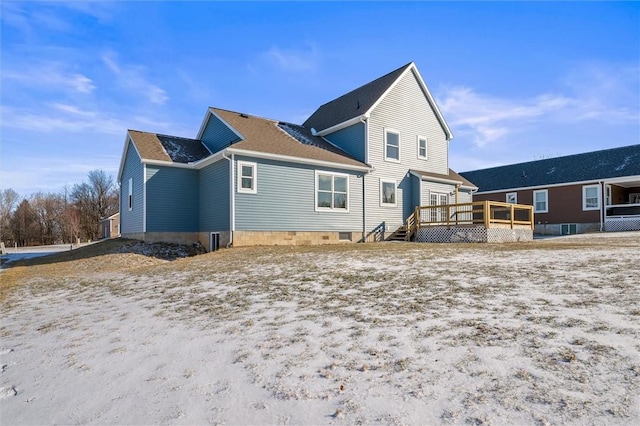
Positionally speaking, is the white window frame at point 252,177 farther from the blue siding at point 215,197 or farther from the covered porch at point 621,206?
the covered porch at point 621,206

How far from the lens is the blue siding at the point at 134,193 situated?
17.7 metres

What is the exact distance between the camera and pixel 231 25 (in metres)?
12.1

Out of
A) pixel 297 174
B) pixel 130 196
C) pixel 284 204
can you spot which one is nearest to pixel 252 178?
pixel 284 204

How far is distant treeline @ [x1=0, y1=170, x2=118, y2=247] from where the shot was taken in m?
53.5

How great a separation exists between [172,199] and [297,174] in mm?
6285

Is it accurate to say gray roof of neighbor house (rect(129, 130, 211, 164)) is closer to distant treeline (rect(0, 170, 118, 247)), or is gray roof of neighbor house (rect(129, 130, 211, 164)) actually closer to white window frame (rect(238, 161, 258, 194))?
white window frame (rect(238, 161, 258, 194))

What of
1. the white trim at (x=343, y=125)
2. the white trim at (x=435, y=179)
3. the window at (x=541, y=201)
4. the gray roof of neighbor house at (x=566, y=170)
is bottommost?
the window at (x=541, y=201)

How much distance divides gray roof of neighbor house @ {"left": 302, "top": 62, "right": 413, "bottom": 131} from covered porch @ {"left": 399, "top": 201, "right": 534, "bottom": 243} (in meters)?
6.23

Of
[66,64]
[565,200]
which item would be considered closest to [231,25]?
[66,64]

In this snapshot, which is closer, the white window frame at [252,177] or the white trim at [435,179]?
the white window frame at [252,177]

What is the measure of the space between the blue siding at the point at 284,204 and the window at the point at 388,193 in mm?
2280

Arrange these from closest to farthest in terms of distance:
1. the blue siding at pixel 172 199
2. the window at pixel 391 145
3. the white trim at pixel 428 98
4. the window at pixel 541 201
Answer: the blue siding at pixel 172 199
the white trim at pixel 428 98
the window at pixel 391 145
the window at pixel 541 201

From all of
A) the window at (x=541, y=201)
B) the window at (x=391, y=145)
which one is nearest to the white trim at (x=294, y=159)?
the window at (x=391, y=145)

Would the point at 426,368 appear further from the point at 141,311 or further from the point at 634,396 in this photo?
the point at 141,311
